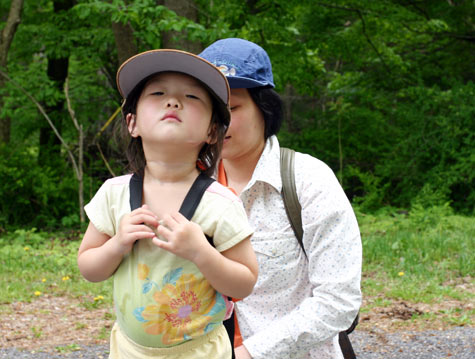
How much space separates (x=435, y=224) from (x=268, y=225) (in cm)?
707

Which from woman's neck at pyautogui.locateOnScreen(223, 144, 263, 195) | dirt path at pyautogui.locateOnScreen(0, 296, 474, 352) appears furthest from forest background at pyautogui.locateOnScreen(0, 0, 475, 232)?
woman's neck at pyautogui.locateOnScreen(223, 144, 263, 195)

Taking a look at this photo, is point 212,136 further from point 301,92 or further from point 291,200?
point 301,92

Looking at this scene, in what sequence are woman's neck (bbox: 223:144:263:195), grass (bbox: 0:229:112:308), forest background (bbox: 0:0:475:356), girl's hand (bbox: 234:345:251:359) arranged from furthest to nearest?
forest background (bbox: 0:0:475:356)
grass (bbox: 0:229:112:308)
woman's neck (bbox: 223:144:263:195)
girl's hand (bbox: 234:345:251:359)

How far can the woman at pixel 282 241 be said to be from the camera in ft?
5.78

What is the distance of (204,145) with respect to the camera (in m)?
1.47

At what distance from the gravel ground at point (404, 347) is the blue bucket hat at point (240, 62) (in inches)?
118

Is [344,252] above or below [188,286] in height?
below

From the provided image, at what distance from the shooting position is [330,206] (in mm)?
1789

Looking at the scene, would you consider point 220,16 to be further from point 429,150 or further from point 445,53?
point 445,53

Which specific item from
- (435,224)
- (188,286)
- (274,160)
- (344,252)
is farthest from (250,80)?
(435,224)

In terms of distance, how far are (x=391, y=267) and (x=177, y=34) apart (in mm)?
4347

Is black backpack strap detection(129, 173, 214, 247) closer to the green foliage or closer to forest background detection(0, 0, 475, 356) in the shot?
forest background detection(0, 0, 475, 356)

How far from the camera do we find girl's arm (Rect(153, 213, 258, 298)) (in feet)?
4.11

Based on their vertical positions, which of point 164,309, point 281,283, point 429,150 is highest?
point 164,309
